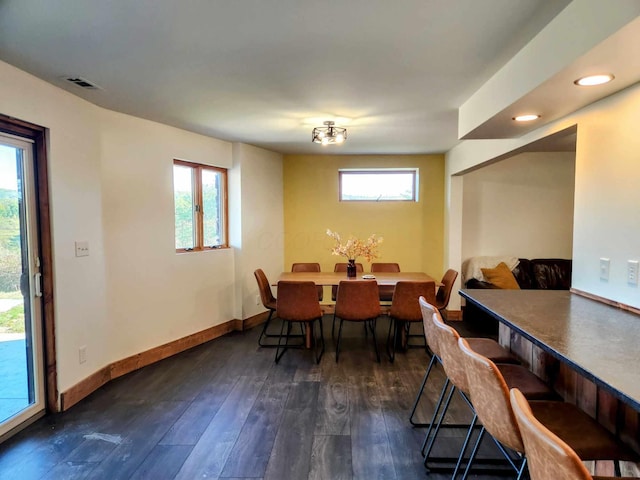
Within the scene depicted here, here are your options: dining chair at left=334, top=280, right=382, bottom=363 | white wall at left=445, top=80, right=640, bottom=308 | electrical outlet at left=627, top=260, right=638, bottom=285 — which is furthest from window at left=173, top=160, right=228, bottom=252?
electrical outlet at left=627, top=260, right=638, bottom=285

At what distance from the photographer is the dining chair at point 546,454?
77 cm

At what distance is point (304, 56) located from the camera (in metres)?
2.04

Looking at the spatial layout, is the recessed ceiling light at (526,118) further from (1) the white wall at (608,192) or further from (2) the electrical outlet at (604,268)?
(2) the electrical outlet at (604,268)

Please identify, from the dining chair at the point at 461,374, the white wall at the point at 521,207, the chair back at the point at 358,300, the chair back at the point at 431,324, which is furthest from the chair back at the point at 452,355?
the white wall at the point at 521,207

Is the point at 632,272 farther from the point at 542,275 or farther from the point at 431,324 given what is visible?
the point at 542,275

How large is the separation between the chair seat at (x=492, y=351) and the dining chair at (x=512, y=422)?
0.61 meters

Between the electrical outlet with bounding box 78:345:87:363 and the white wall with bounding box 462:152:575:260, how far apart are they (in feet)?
15.3

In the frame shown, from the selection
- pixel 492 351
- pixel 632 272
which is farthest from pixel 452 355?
pixel 632 272

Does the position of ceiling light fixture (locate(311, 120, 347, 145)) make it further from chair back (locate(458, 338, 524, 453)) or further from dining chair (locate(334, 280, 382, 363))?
chair back (locate(458, 338, 524, 453))

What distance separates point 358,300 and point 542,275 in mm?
2927

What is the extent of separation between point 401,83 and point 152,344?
10.7ft

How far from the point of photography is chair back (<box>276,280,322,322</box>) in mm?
3465

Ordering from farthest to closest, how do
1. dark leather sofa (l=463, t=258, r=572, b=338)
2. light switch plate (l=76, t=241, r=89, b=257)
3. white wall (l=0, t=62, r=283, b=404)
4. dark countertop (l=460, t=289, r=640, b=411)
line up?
dark leather sofa (l=463, t=258, r=572, b=338) < light switch plate (l=76, t=241, r=89, b=257) < white wall (l=0, t=62, r=283, b=404) < dark countertop (l=460, t=289, r=640, b=411)

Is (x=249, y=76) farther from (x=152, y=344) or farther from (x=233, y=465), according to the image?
(x=152, y=344)
